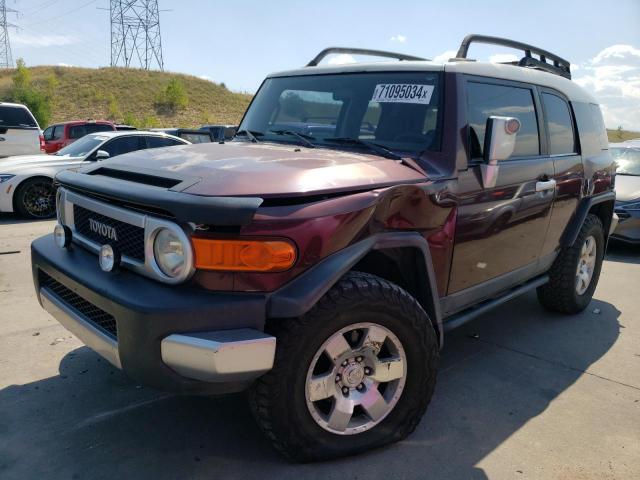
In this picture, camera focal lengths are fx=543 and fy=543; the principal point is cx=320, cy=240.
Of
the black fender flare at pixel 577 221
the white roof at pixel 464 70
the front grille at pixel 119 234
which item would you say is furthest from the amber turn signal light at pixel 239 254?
the black fender flare at pixel 577 221

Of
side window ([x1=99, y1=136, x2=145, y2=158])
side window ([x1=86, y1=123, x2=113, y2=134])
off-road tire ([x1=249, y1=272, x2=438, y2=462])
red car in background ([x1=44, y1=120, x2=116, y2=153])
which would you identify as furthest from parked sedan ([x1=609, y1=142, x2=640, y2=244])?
side window ([x1=86, y1=123, x2=113, y2=134])

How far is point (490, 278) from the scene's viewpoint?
349cm

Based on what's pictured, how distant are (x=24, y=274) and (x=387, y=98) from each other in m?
4.33

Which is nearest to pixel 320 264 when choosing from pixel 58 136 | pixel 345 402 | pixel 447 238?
pixel 345 402

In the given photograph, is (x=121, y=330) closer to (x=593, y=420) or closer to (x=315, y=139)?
(x=315, y=139)

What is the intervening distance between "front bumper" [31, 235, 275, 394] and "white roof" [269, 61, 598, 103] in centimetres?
189

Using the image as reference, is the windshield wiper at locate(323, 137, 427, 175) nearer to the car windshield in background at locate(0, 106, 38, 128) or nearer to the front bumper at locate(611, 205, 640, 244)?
the front bumper at locate(611, 205, 640, 244)

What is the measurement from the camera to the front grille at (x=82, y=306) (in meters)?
2.39

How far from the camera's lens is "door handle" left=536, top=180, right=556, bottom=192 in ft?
12.2

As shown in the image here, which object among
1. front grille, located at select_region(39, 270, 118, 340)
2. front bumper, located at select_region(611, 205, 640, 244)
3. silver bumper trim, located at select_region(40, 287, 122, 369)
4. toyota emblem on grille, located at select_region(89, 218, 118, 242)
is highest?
toyota emblem on grille, located at select_region(89, 218, 118, 242)

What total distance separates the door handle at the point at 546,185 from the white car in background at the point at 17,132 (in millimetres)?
11253

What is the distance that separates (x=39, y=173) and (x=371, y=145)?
7.57 metres

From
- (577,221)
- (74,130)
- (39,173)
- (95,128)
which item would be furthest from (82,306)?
(74,130)

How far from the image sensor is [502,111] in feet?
11.6
